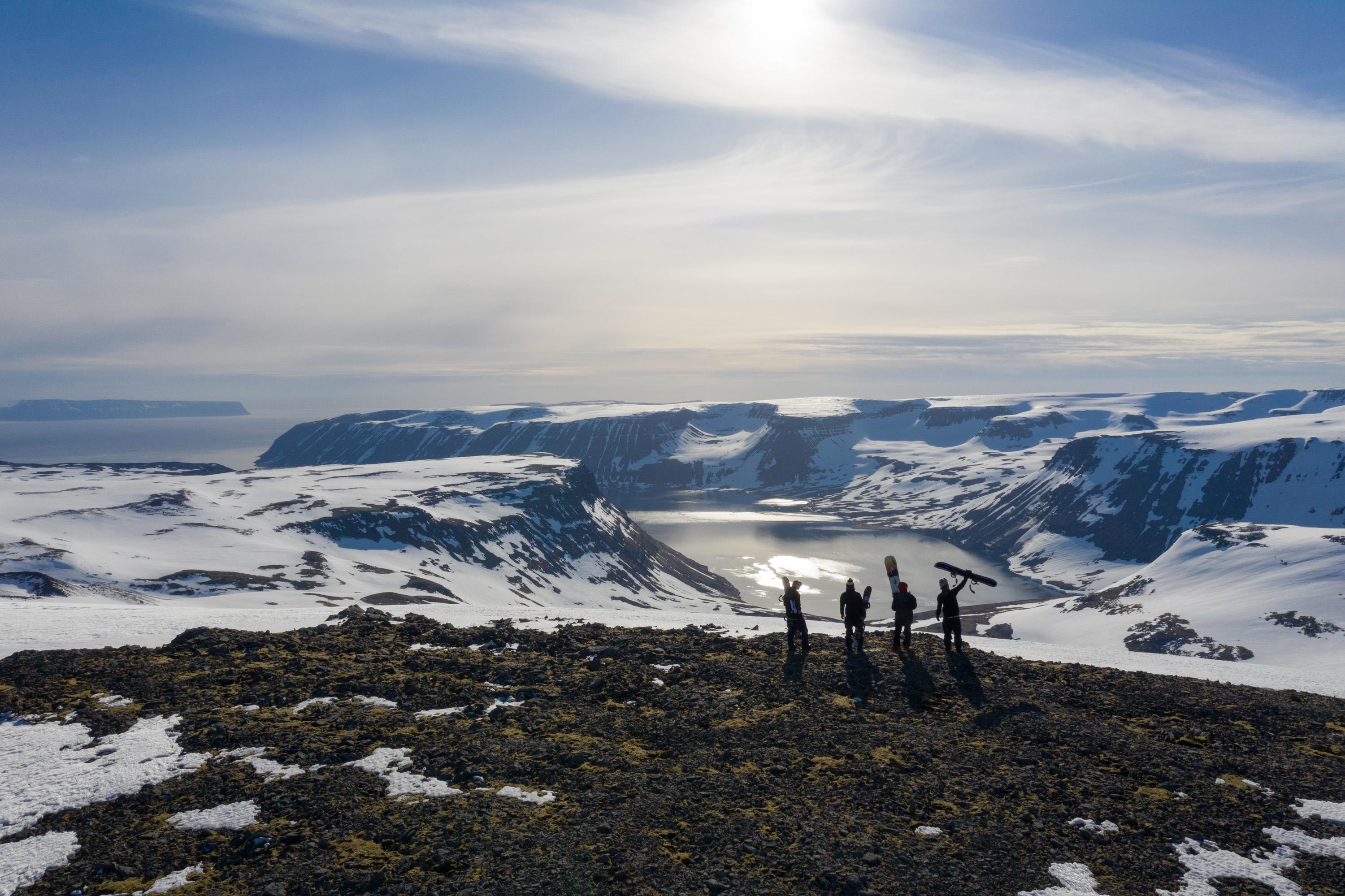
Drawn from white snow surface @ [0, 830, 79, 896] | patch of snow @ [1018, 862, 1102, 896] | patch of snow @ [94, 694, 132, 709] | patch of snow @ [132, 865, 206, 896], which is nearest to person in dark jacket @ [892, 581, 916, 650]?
patch of snow @ [1018, 862, 1102, 896]

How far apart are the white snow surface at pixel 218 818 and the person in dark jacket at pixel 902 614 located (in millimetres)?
16754

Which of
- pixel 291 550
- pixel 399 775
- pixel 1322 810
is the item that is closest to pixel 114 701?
pixel 399 775

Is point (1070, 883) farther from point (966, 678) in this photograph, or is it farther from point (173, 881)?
point (173, 881)

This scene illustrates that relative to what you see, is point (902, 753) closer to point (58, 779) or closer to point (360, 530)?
point (58, 779)

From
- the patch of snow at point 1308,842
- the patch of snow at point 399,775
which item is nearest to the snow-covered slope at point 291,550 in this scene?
the patch of snow at point 399,775

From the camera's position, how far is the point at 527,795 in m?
12.1

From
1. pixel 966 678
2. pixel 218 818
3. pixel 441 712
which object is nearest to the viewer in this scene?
pixel 218 818

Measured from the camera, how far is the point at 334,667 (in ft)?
64.1

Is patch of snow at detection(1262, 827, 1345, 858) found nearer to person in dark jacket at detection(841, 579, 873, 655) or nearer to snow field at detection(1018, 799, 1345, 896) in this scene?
snow field at detection(1018, 799, 1345, 896)

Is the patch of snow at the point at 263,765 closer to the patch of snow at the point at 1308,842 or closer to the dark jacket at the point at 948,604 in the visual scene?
the patch of snow at the point at 1308,842

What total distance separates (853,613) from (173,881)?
17.4 m

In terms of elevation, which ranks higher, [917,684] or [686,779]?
[686,779]

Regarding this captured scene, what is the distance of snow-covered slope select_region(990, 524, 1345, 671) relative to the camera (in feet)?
286

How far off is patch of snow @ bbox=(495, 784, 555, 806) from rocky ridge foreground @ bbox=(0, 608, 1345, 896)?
0.29 feet
